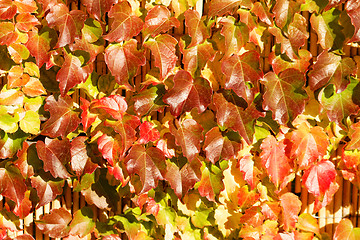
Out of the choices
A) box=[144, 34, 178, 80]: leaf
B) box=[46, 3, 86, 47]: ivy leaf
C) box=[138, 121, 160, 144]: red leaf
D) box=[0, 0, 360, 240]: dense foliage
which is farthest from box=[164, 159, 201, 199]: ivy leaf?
box=[46, 3, 86, 47]: ivy leaf

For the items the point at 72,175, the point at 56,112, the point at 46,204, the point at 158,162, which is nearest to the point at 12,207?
the point at 46,204

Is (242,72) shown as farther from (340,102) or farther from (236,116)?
(340,102)

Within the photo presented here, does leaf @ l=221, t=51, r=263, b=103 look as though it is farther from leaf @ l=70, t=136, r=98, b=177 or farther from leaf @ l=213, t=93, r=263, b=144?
leaf @ l=70, t=136, r=98, b=177

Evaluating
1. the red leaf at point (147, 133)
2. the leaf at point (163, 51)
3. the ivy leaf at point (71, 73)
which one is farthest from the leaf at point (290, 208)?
the ivy leaf at point (71, 73)

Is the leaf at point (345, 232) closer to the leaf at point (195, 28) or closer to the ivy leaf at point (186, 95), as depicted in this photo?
the ivy leaf at point (186, 95)

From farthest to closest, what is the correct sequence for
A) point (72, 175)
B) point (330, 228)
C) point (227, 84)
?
point (330, 228) → point (72, 175) → point (227, 84)

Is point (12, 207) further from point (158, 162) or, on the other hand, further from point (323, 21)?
point (323, 21)
